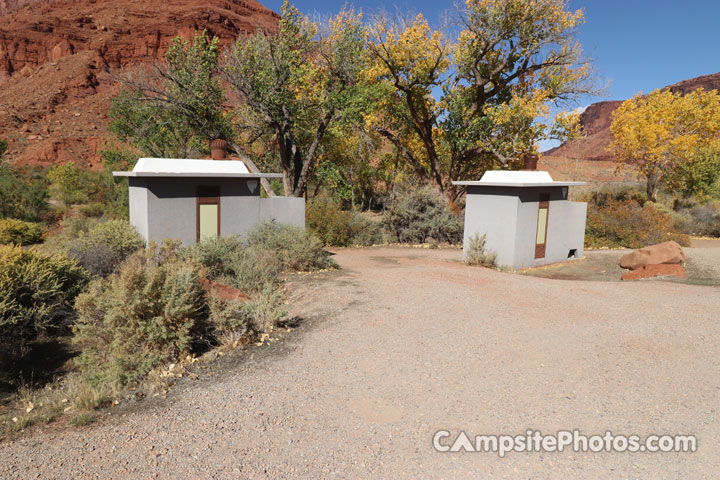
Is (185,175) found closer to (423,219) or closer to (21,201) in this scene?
(423,219)

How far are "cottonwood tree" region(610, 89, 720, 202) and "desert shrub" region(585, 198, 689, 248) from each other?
6.48m

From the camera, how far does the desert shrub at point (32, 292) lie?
23.0ft

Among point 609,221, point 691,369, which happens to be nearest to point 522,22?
point 609,221

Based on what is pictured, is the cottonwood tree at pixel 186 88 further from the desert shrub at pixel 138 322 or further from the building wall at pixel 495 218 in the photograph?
the desert shrub at pixel 138 322

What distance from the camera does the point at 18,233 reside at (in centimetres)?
1611

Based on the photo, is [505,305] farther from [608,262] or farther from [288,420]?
[608,262]

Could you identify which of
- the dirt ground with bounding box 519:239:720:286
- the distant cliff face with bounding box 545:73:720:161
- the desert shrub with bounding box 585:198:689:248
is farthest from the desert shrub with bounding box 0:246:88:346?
the distant cliff face with bounding box 545:73:720:161

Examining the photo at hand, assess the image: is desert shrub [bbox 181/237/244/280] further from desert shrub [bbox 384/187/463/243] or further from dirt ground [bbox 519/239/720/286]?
desert shrub [bbox 384/187/463/243]

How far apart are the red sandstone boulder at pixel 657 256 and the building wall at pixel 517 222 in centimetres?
231

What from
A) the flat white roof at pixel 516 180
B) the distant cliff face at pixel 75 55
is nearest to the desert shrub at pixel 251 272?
the flat white roof at pixel 516 180

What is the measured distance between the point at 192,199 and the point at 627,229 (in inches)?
587

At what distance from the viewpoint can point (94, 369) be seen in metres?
→ 5.57

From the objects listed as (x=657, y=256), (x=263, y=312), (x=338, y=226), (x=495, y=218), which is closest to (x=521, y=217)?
(x=495, y=218)

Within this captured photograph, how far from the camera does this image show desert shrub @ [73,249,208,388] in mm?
5461
